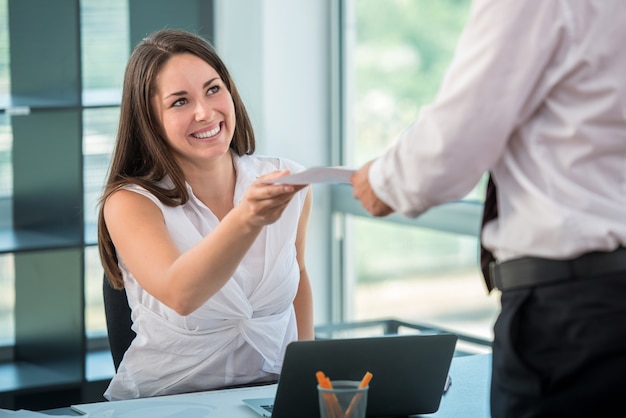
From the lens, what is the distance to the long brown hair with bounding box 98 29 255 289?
2.26m

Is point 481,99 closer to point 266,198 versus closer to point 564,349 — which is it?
point 564,349

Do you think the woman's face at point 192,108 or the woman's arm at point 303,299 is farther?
the woman's arm at point 303,299

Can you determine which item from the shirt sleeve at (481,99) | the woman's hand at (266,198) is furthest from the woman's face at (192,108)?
the shirt sleeve at (481,99)

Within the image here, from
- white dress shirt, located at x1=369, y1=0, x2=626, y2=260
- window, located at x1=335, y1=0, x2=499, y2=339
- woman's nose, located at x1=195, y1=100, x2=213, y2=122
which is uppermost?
white dress shirt, located at x1=369, y1=0, x2=626, y2=260

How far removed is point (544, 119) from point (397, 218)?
2.65 m

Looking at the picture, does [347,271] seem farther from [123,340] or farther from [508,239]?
[508,239]

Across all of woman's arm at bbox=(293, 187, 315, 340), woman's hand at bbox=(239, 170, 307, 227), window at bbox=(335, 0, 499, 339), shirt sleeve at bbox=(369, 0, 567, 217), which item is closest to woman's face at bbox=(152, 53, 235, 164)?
woman's arm at bbox=(293, 187, 315, 340)

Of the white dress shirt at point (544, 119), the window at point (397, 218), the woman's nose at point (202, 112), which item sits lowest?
the window at point (397, 218)

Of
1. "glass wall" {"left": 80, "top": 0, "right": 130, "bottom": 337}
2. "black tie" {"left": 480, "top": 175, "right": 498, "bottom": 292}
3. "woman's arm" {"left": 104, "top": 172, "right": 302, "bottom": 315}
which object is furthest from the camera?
"glass wall" {"left": 80, "top": 0, "right": 130, "bottom": 337}

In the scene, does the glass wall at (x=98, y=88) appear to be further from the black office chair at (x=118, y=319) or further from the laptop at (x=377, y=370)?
the laptop at (x=377, y=370)

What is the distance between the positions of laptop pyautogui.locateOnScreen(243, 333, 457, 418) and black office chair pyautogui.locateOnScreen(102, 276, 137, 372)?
0.65m

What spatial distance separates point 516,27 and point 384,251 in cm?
299

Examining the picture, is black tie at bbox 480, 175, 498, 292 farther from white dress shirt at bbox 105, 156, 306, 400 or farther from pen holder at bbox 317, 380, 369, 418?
white dress shirt at bbox 105, 156, 306, 400

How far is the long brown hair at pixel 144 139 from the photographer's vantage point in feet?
7.43
